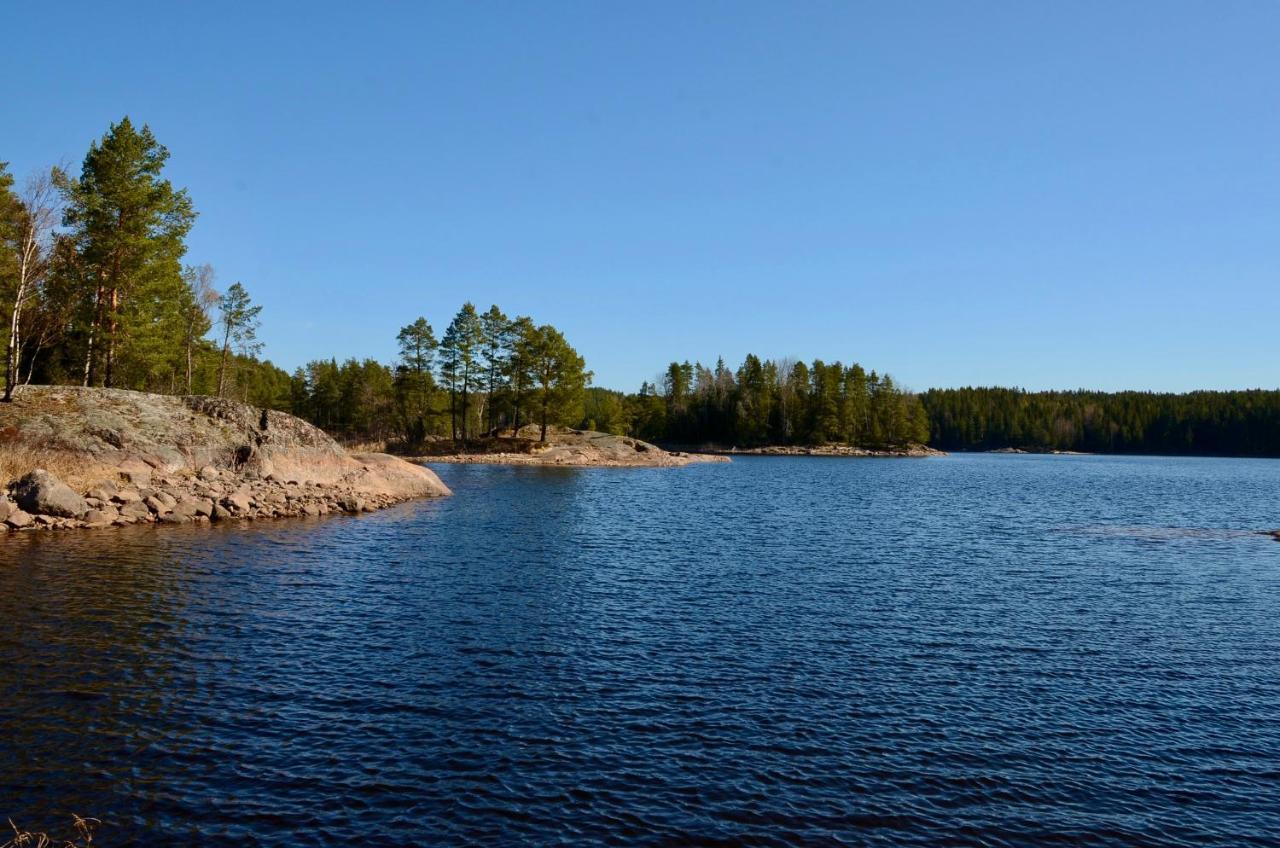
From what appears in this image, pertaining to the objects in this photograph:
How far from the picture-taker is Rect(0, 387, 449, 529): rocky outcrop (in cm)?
3591

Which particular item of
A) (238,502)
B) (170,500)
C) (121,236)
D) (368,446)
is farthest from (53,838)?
(368,446)

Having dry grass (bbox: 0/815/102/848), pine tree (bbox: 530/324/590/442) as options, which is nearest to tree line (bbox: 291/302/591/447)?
pine tree (bbox: 530/324/590/442)

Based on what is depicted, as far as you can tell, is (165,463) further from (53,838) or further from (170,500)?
(53,838)

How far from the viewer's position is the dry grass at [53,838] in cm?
952

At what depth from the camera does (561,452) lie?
10344 centimetres

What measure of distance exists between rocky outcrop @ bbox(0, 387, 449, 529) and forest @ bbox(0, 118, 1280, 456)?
4549 mm

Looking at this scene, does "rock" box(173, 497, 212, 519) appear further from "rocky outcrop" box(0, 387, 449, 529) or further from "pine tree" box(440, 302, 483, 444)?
"pine tree" box(440, 302, 483, 444)

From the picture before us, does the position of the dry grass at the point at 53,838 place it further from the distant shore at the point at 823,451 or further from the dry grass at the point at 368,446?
the distant shore at the point at 823,451

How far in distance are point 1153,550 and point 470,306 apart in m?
87.5

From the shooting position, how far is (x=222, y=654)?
18000 millimetres

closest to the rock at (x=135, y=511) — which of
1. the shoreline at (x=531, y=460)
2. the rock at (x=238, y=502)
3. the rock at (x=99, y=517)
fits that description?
the rock at (x=99, y=517)

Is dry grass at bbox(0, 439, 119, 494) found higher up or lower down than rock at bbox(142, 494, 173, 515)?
higher up

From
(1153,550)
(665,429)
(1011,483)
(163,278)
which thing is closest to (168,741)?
(1153,550)

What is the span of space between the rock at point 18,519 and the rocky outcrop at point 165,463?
0.12 feet
